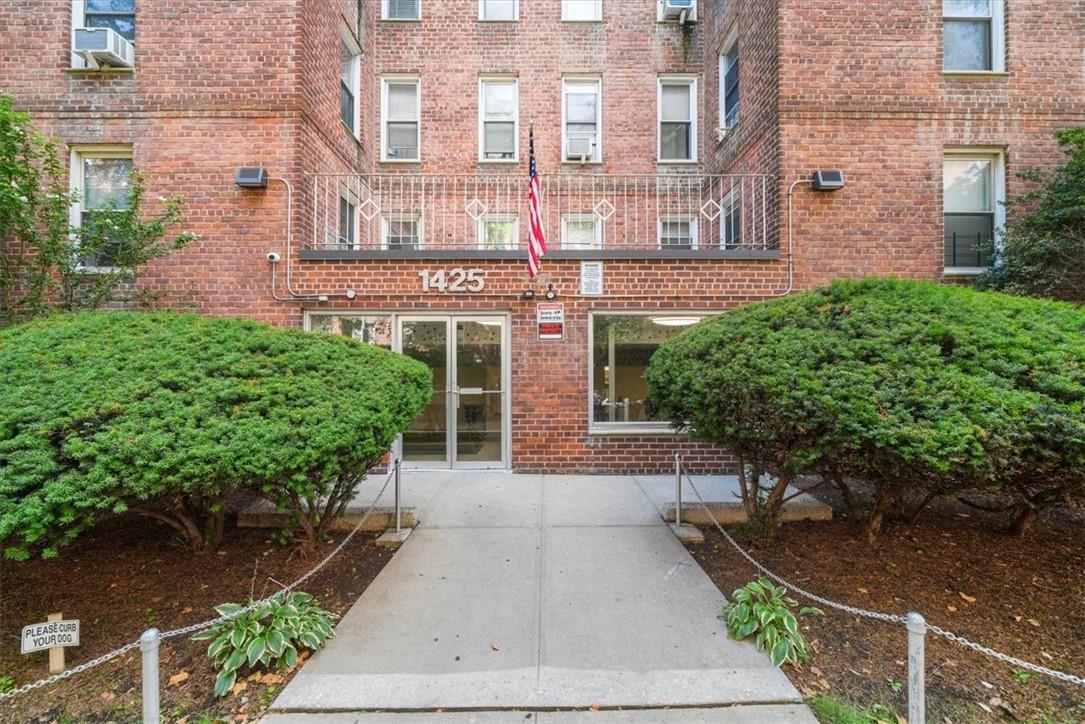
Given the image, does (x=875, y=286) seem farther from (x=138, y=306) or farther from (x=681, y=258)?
(x=138, y=306)

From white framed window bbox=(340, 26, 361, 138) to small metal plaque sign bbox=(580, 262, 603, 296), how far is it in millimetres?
→ 5606

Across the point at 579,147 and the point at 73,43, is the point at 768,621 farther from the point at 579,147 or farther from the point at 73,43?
the point at 73,43

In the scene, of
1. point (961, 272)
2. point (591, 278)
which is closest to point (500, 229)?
point (591, 278)

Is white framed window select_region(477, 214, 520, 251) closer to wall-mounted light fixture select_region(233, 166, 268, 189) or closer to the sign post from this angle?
wall-mounted light fixture select_region(233, 166, 268, 189)

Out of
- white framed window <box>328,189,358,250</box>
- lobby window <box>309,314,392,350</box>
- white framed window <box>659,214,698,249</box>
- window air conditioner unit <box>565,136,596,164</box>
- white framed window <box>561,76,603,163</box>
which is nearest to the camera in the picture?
lobby window <box>309,314,392,350</box>

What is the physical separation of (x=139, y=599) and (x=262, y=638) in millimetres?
1625

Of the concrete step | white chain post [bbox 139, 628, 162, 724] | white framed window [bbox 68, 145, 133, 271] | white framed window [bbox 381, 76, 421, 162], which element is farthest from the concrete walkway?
white framed window [bbox 381, 76, 421, 162]

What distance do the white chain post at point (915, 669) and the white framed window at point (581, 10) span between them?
12.0 m

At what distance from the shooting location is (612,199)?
1039 centimetres

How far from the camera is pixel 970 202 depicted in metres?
7.54

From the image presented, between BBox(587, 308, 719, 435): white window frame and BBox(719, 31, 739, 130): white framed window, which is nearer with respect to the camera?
BBox(587, 308, 719, 435): white window frame

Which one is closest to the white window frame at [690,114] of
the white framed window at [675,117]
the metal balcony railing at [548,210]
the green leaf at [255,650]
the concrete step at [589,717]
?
the white framed window at [675,117]

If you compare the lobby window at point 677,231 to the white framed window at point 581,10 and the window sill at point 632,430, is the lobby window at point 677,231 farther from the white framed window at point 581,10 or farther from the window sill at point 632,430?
the white framed window at point 581,10

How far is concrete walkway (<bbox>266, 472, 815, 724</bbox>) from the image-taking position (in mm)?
2648
